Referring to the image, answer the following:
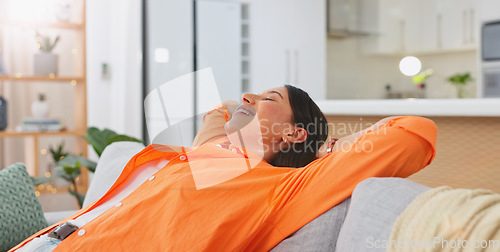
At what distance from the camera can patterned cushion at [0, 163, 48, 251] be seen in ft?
5.31

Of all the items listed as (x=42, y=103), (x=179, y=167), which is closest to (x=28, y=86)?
(x=42, y=103)

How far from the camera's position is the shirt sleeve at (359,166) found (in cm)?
105

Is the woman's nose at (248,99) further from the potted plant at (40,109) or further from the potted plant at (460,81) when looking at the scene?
the potted plant at (460,81)

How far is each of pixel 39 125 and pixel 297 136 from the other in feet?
10.0

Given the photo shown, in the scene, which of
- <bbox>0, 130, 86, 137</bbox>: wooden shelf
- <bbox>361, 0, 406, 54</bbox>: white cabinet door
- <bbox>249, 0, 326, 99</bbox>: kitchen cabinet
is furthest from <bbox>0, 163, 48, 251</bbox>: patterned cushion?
<bbox>361, 0, 406, 54</bbox>: white cabinet door

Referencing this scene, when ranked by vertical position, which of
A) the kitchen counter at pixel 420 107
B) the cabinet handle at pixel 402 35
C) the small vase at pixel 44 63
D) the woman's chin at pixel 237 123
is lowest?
the woman's chin at pixel 237 123

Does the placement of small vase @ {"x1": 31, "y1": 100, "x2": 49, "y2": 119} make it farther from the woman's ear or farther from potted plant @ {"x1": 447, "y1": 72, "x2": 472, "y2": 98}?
potted plant @ {"x1": 447, "y1": 72, "x2": 472, "y2": 98}

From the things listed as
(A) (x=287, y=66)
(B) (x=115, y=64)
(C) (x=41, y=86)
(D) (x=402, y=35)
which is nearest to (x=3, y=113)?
(C) (x=41, y=86)

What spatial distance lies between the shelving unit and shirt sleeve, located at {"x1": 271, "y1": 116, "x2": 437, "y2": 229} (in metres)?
3.21

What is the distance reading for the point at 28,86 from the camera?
436 cm

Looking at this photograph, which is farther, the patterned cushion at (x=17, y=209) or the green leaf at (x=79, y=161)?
the green leaf at (x=79, y=161)

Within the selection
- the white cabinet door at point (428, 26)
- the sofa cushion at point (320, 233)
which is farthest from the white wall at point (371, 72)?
the sofa cushion at point (320, 233)

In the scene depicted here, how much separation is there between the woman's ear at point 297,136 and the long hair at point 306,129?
0.02 meters

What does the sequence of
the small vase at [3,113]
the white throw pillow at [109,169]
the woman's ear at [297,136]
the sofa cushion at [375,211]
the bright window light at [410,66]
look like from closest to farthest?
1. the sofa cushion at [375,211]
2. the woman's ear at [297,136]
3. the white throw pillow at [109,169]
4. the small vase at [3,113]
5. the bright window light at [410,66]
